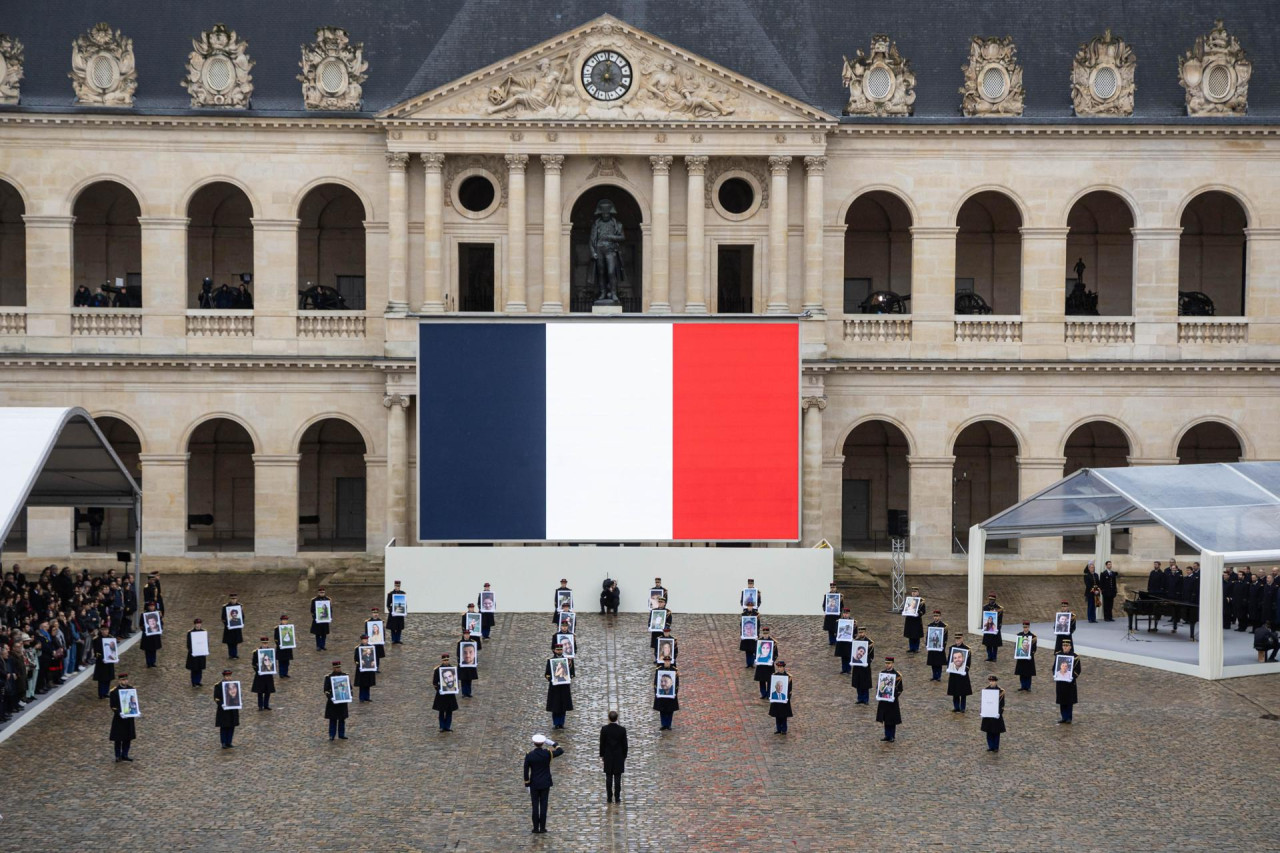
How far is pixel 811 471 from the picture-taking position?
Answer: 5044cm

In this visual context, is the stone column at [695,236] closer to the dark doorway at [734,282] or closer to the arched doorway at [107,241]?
the dark doorway at [734,282]

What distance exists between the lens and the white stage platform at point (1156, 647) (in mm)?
36438

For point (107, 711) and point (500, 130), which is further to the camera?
point (500, 130)

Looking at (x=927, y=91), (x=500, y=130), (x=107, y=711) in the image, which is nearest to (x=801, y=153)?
(x=927, y=91)

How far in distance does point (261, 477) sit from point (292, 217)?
8071mm

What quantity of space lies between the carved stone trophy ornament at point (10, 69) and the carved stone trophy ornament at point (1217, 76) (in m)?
35.7

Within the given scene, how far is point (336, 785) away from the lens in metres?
26.8

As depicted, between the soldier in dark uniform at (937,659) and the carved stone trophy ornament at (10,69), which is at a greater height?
the carved stone trophy ornament at (10,69)

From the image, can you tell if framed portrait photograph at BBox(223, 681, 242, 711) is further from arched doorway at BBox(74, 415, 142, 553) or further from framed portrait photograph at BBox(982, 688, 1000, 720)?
arched doorway at BBox(74, 415, 142, 553)

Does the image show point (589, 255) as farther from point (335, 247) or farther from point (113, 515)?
point (113, 515)

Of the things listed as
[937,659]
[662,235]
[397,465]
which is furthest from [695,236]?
[937,659]

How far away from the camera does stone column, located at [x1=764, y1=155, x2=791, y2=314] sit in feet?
164

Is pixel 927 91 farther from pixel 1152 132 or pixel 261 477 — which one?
pixel 261 477

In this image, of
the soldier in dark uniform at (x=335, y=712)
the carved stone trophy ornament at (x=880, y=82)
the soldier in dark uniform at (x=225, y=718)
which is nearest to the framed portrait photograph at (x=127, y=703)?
the soldier in dark uniform at (x=225, y=718)
